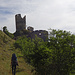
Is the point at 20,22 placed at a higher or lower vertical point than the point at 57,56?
higher

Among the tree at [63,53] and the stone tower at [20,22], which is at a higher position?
the stone tower at [20,22]

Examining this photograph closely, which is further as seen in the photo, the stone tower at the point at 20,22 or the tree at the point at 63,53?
the stone tower at the point at 20,22

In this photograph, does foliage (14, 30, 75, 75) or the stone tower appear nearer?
foliage (14, 30, 75, 75)

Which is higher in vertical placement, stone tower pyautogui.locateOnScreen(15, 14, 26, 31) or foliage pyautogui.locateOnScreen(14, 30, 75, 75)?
stone tower pyautogui.locateOnScreen(15, 14, 26, 31)

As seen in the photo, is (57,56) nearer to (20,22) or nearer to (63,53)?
(63,53)

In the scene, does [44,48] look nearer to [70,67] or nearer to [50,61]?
[50,61]

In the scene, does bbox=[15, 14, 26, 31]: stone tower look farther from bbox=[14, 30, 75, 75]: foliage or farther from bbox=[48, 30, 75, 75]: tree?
bbox=[48, 30, 75, 75]: tree

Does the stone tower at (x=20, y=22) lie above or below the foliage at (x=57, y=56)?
above

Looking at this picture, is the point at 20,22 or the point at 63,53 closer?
the point at 63,53

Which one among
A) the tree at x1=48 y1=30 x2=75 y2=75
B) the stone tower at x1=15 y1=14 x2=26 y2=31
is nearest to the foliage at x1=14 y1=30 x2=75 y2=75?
the tree at x1=48 y1=30 x2=75 y2=75

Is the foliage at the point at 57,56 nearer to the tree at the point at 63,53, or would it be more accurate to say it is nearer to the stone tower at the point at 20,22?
the tree at the point at 63,53

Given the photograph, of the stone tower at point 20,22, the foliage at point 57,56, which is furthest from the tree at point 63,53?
the stone tower at point 20,22

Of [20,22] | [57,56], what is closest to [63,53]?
[57,56]

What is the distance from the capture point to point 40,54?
8.10 m
